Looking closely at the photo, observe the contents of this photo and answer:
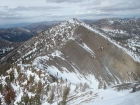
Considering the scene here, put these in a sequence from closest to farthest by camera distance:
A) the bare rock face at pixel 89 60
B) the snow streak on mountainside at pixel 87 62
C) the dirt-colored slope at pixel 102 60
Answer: the snow streak on mountainside at pixel 87 62, the bare rock face at pixel 89 60, the dirt-colored slope at pixel 102 60

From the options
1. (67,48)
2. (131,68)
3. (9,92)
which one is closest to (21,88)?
(9,92)

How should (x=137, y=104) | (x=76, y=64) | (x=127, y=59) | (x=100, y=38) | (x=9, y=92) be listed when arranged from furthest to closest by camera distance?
(x=100, y=38), (x=127, y=59), (x=76, y=64), (x=9, y=92), (x=137, y=104)

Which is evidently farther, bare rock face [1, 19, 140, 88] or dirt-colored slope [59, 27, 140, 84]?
dirt-colored slope [59, 27, 140, 84]

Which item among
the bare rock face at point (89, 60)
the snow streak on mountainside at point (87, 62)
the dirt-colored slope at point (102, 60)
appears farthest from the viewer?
the dirt-colored slope at point (102, 60)

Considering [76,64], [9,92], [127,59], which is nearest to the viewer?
[9,92]

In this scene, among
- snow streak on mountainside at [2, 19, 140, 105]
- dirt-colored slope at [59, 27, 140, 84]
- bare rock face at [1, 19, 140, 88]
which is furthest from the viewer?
dirt-colored slope at [59, 27, 140, 84]

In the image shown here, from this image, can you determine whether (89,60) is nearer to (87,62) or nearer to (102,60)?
(87,62)

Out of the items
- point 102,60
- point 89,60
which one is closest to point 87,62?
point 89,60

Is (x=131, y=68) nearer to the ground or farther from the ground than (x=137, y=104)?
nearer to the ground

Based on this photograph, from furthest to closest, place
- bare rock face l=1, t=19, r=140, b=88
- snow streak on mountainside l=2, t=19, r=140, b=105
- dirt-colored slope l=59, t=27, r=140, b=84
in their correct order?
dirt-colored slope l=59, t=27, r=140, b=84
bare rock face l=1, t=19, r=140, b=88
snow streak on mountainside l=2, t=19, r=140, b=105

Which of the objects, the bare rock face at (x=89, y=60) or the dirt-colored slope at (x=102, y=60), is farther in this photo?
the dirt-colored slope at (x=102, y=60)

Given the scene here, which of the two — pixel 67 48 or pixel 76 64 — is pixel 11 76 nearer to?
pixel 76 64
